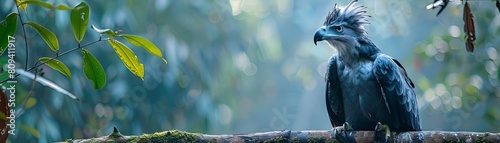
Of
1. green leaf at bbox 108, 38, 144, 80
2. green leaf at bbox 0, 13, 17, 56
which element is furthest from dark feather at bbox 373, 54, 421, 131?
green leaf at bbox 0, 13, 17, 56

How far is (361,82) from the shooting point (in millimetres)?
3244

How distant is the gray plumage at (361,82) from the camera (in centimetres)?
317

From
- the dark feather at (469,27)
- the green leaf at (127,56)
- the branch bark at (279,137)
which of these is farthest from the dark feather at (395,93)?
the green leaf at (127,56)

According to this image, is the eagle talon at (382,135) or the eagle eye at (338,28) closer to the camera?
the eagle talon at (382,135)

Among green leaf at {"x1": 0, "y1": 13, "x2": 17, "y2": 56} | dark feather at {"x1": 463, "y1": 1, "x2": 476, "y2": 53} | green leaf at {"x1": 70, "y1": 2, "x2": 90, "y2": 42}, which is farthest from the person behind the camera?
dark feather at {"x1": 463, "y1": 1, "x2": 476, "y2": 53}

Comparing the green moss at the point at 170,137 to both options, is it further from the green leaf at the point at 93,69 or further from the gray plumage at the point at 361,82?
the gray plumage at the point at 361,82

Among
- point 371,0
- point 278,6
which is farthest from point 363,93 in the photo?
point 278,6

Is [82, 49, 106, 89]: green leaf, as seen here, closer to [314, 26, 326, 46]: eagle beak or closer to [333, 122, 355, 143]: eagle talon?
[333, 122, 355, 143]: eagle talon

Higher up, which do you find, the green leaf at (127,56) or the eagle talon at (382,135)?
the green leaf at (127,56)

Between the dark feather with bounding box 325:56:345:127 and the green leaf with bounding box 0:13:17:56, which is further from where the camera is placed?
the dark feather with bounding box 325:56:345:127

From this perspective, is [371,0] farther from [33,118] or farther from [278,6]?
[33,118]

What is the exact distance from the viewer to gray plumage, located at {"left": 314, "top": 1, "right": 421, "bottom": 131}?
3172mm

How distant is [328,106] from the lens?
3.52m

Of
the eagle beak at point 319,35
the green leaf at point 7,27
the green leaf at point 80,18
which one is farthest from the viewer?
the eagle beak at point 319,35
